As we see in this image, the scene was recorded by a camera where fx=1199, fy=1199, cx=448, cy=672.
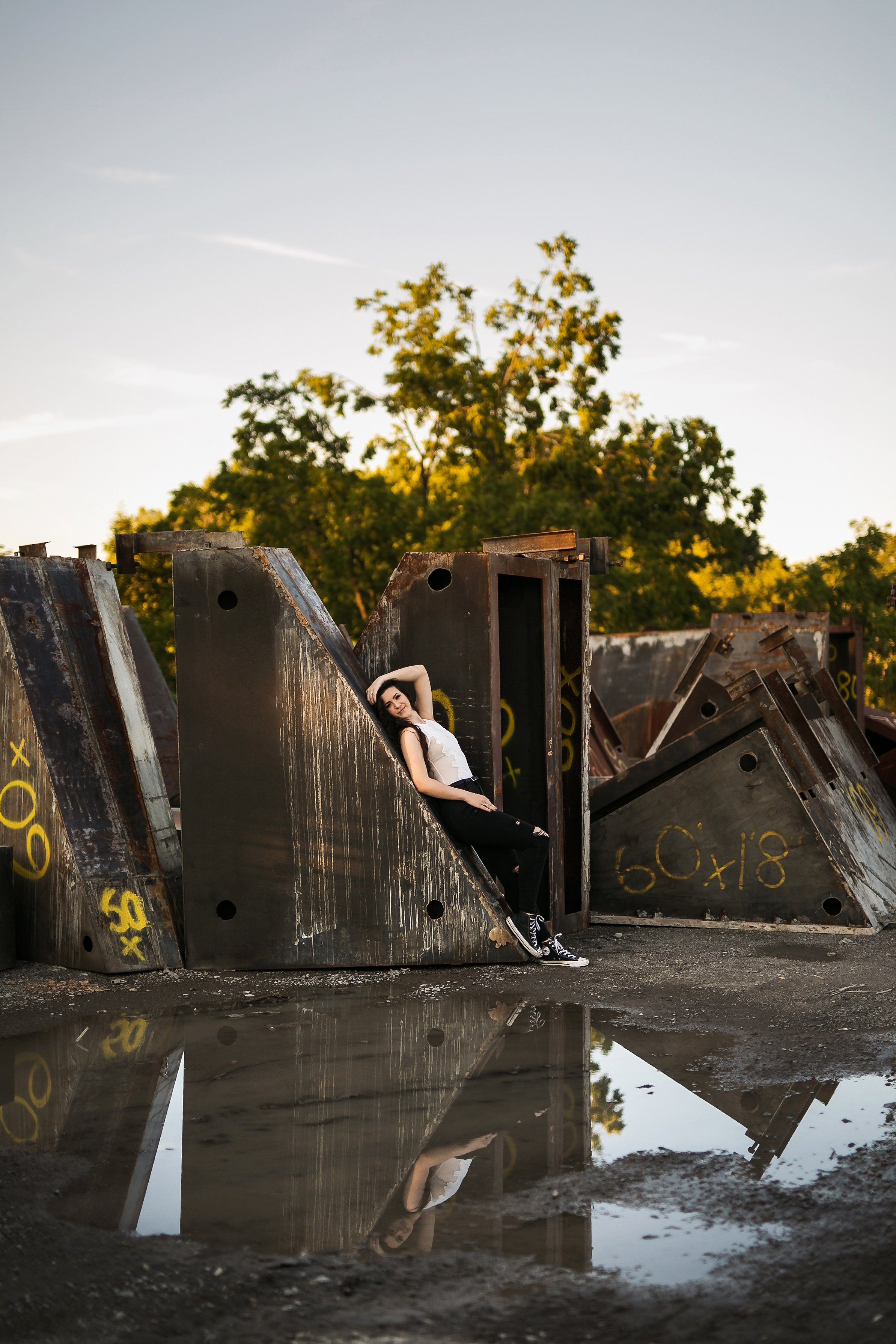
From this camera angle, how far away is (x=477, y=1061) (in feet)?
15.9

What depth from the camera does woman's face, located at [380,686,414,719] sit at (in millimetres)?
6906

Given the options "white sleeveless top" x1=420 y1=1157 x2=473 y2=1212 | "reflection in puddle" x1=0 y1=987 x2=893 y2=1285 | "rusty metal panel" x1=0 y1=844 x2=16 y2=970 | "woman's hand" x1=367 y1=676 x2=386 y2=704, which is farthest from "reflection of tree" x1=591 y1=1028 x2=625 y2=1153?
"rusty metal panel" x1=0 y1=844 x2=16 y2=970

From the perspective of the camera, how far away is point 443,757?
6887 millimetres

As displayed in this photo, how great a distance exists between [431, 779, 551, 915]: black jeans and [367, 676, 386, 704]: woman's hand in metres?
0.68

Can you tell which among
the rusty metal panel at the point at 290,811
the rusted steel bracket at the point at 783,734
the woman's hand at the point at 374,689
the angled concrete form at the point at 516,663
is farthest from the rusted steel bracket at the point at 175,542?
the rusted steel bracket at the point at 783,734

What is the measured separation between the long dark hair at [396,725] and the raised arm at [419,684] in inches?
1.6

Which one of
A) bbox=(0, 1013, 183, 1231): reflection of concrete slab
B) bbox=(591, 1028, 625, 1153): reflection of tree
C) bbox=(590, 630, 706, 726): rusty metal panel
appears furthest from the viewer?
bbox=(590, 630, 706, 726): rusty metal panel

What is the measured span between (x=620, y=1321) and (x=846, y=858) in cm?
553

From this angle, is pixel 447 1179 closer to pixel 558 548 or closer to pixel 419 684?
pixel 419 684

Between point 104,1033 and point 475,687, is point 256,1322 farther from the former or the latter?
point 475,687

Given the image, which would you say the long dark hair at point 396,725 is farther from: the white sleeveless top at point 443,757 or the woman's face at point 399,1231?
the woman's face at point 399,1231

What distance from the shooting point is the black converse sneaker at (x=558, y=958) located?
6.68 meters

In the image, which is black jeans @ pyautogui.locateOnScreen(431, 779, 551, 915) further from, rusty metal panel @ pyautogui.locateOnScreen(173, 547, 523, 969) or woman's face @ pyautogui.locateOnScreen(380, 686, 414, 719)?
woman's face @ pyautogui.locateOnScreen(380, 686, 414, 719)

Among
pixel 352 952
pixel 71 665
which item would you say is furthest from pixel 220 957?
pixel 71 665
